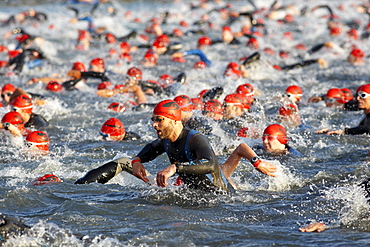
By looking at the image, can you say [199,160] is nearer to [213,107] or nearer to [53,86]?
[213,107]

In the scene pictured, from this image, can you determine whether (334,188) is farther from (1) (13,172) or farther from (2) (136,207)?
(1) (13,172)

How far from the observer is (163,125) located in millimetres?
5523

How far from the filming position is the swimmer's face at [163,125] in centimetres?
549

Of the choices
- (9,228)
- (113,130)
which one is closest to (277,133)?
(113,130)

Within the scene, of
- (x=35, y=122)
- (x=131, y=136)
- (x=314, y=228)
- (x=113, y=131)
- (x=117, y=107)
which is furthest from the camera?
(x=117, y=107)

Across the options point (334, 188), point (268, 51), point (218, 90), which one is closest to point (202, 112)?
point (218, 90)

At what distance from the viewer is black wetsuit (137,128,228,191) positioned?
17.6 ft

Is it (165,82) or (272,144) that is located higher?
(165,82)

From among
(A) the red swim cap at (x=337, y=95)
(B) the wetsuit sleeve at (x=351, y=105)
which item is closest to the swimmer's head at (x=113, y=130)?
(B) the wetsuit sleeve at (x=351, y=105)

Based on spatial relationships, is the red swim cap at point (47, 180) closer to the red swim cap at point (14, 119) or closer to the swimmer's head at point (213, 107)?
the red swim cap at point (14, 119)

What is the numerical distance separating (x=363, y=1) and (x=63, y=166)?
32.6 meters

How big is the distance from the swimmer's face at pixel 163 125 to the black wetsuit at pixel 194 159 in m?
0.14

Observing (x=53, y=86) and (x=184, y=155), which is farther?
(x=53, y=86)

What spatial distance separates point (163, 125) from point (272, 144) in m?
2.82
